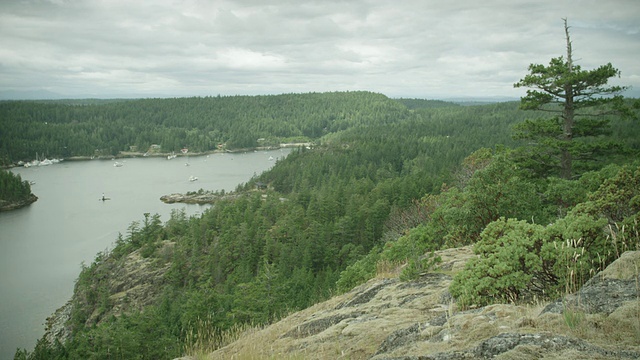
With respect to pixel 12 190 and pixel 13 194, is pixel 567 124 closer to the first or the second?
pixel 13 194

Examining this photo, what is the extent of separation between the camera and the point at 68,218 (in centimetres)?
6931

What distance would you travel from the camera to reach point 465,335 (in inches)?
185

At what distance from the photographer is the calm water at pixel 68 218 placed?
128 feet

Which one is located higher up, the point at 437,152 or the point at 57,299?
the point at 437,152

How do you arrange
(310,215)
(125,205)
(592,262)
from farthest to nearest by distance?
(125,205) → (310,215) → (592,262)

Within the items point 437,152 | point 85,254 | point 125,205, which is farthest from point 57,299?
point 437,152

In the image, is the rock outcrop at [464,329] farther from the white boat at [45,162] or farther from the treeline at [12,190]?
the white boat at [45,162]

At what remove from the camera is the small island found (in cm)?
8044

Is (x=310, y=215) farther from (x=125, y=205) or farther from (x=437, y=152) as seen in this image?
(x=437, y=152)

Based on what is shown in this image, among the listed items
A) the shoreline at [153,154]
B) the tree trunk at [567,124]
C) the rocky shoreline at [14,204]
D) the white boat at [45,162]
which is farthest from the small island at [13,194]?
the tree trunk at [567,124]

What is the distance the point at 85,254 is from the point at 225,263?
20.9 m

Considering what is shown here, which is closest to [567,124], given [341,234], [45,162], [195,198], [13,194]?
[341,234]

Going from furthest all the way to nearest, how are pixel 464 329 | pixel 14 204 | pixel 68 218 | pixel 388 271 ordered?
1. pixel 14 204
2. pixel 68 218
3. pixel 388 271
4. pixel 464 329

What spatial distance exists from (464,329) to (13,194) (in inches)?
3869
